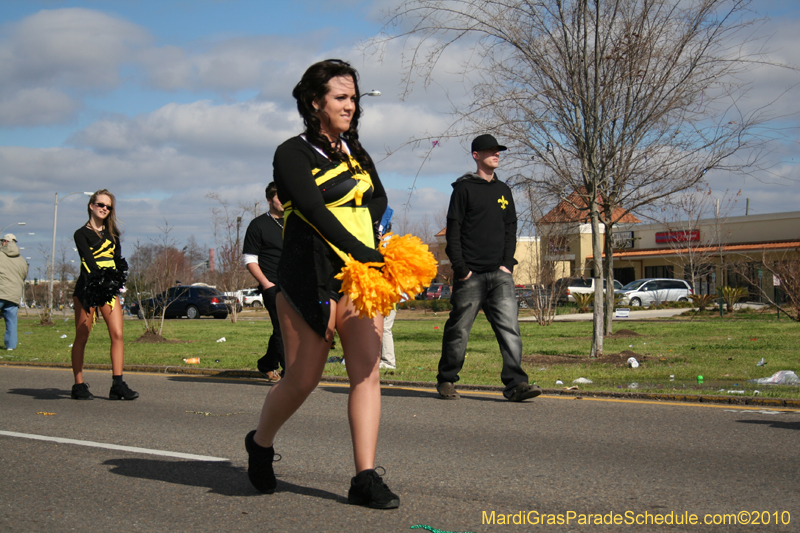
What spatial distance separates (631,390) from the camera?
7.16 meters

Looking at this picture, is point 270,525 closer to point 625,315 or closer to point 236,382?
point 236,382

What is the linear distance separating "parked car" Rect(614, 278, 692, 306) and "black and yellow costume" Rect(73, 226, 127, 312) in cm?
3447

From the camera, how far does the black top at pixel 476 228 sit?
6992mm

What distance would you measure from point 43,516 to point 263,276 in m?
4.36

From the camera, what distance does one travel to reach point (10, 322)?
47.5 feet

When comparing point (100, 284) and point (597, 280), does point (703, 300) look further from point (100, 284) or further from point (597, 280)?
point (100, 284)

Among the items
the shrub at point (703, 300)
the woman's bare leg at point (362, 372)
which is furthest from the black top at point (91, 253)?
the shrub at point (703, 300)

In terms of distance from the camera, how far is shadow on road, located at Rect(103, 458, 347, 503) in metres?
3.93

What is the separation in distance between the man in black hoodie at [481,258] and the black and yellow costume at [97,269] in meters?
3.36

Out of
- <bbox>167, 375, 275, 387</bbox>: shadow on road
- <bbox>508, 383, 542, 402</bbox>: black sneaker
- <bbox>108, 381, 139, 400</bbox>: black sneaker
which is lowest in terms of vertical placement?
<bbox>167, 375, 275, 387</bbox>: shadow on road

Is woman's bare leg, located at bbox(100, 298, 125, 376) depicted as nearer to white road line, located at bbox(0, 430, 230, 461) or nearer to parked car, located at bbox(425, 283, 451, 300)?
white road line, located at bbox(0, 430, 230, 461)

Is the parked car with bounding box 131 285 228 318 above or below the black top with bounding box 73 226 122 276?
below

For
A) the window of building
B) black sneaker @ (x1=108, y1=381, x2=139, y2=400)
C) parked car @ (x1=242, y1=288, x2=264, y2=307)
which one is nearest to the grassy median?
black sneaker @ (x1=108, y1=381, x2=139, y2=400)

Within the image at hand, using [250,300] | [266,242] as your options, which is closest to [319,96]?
[266,242]
